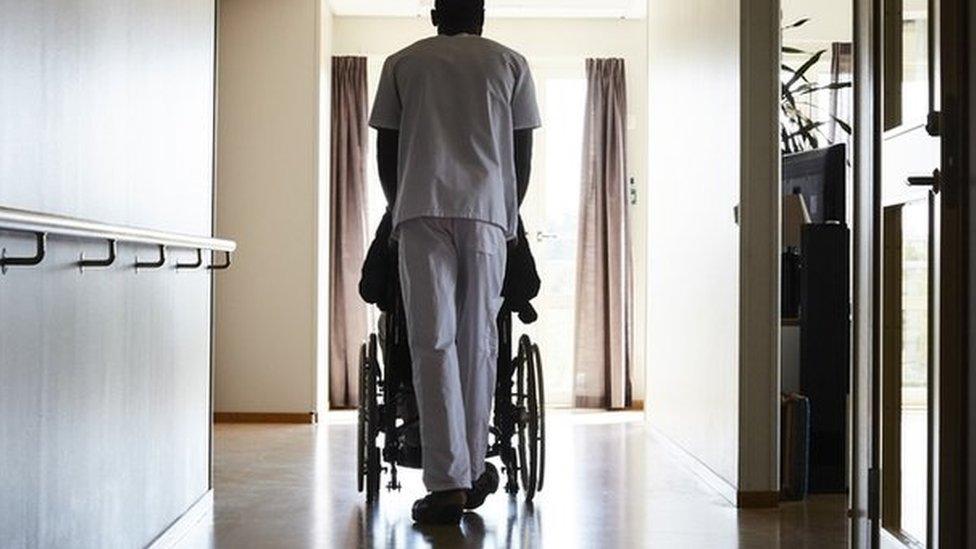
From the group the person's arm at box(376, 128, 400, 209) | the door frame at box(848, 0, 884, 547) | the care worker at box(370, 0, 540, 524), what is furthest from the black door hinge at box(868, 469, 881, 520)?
the person's arm at box(376, 128, 400, 209)

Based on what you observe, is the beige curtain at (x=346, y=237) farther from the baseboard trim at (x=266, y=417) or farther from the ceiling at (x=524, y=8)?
the baseboard trim at (x=266, y=417)

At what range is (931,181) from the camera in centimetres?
282

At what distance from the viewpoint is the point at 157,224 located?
12.1 feet

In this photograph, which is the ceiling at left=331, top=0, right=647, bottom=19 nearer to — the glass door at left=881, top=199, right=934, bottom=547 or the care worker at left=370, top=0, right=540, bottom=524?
the care worker at left=370, top=0, right=540, bottom=524

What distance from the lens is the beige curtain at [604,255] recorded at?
888 cm

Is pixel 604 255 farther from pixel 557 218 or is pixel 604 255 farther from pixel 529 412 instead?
pixel 529 412

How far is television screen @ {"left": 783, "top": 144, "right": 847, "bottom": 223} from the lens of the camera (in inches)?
211

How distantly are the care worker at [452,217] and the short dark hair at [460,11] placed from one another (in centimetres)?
6

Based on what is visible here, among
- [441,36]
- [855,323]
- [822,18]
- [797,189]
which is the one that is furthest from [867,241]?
[822,18]

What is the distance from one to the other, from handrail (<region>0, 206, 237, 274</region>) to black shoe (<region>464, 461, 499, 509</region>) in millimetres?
1296

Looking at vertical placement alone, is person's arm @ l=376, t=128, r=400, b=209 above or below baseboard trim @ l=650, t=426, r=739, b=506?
above

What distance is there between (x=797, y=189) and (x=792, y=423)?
107cm

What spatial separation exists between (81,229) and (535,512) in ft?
7.51

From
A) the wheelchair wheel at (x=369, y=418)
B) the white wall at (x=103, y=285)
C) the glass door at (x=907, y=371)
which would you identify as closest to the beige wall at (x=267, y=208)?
the wheelchair wheel at (x=369, y=418)
